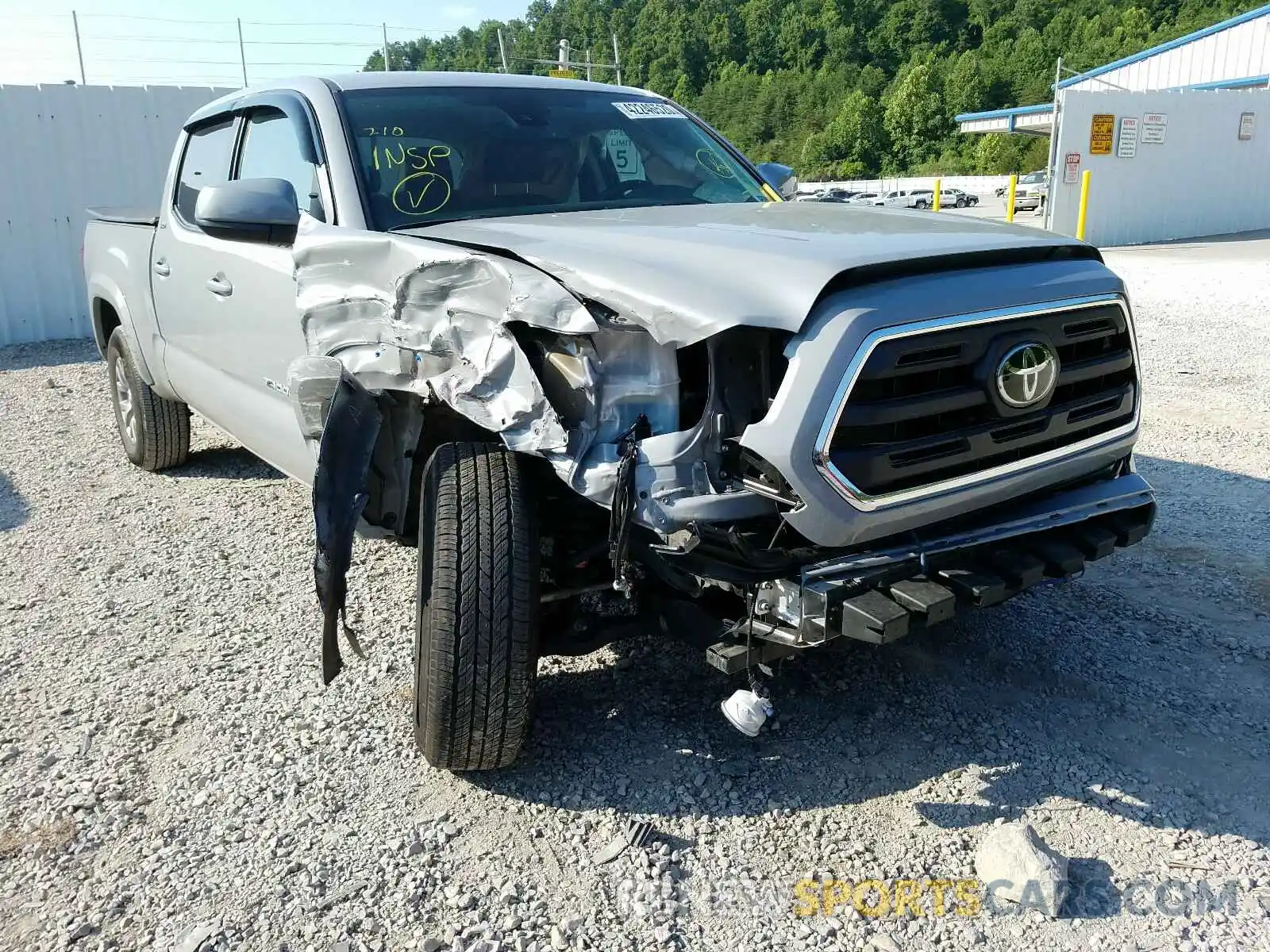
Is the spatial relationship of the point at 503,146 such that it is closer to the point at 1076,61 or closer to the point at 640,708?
the point at 640,708

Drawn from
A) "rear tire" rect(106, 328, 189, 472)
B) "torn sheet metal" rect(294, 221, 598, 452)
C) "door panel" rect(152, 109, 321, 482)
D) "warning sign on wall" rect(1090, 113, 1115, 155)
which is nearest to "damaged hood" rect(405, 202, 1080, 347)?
"torn sheet metal" rect(294, 221, 598, 452)

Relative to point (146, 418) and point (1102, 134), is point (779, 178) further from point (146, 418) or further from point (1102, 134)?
point (1102, 134)

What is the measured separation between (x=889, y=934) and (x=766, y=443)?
1122 millimetres

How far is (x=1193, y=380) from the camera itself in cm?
738

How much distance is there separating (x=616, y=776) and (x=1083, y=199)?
18432mm

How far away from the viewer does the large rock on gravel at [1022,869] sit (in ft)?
7.68

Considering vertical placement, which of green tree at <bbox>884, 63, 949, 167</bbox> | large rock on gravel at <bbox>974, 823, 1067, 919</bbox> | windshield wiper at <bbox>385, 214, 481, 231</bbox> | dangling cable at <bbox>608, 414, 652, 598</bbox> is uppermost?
green tree at <bbox>884, 63, 949, 167</bbox>

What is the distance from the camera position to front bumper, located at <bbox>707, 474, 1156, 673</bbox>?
2393 millimetres

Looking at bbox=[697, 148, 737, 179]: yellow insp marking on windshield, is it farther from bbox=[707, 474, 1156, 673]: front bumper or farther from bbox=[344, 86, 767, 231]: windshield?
bbox=[707, 474, 1156, 673]: front bumper

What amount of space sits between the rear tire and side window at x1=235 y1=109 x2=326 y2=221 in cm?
172

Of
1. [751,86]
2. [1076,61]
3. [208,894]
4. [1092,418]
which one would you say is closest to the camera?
[208,894]

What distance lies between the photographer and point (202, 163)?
480 cm

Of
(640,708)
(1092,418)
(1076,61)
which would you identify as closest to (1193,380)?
(1092,418)

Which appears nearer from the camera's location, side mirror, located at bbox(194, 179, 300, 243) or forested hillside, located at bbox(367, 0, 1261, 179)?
side mirror, located at bbox(194, 179, 300, 243)
